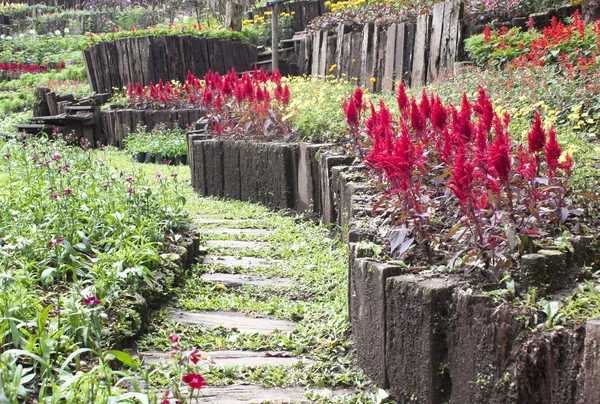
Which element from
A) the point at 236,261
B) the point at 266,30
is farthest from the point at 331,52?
the point at 236,261

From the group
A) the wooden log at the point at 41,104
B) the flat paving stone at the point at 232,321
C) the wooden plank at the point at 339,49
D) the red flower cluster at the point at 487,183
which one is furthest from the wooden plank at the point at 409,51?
the flat paving stone at the point at 232,321

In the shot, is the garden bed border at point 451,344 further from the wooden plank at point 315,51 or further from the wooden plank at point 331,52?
the wooden plank at point 315,51

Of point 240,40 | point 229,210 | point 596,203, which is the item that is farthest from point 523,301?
point 240,40

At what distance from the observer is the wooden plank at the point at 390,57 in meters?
11.3

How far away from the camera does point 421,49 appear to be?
418 inches

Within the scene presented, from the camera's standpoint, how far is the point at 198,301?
14.8ft

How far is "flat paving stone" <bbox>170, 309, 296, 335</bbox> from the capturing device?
406 cm

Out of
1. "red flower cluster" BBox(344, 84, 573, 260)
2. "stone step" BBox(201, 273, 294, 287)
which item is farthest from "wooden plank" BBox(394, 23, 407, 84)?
"red flower cluster" BBox(344, 84, 573, 260)

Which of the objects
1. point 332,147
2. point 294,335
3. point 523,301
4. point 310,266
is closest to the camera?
point 523,301

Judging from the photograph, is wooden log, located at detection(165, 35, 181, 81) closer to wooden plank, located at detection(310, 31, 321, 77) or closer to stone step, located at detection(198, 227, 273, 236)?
wooden plank, located at detection(310, 31, 321, 77)

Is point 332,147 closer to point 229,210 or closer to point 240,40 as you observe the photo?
point 229,210

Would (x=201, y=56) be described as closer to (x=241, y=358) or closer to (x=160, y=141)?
(x=160, y=141)

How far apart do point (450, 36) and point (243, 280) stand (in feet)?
21.0

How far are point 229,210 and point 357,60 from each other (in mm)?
6172
